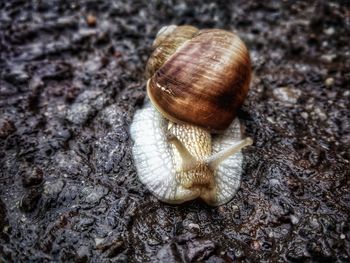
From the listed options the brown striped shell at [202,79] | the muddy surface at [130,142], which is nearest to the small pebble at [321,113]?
the muddy surface at [130,142]

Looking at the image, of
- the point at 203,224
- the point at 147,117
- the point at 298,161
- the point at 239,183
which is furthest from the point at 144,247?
the point at 298,161

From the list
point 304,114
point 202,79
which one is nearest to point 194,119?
point 202,79

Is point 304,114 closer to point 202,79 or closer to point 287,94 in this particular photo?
point 287,94

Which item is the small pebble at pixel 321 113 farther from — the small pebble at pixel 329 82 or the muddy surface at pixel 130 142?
the small pebble at pixel 329 82

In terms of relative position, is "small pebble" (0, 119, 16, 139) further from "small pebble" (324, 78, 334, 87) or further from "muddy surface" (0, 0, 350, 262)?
"small pebble" (324, 78, 334, 87)

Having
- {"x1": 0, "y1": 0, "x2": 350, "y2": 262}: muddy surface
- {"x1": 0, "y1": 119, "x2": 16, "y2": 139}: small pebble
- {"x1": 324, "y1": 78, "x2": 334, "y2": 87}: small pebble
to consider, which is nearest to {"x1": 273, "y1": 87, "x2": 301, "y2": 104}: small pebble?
{"x1": 0, "y1": 0, "x2": 350, "y2": 262}: muddy surface

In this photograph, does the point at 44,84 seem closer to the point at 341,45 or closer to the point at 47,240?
the point at 47,240
